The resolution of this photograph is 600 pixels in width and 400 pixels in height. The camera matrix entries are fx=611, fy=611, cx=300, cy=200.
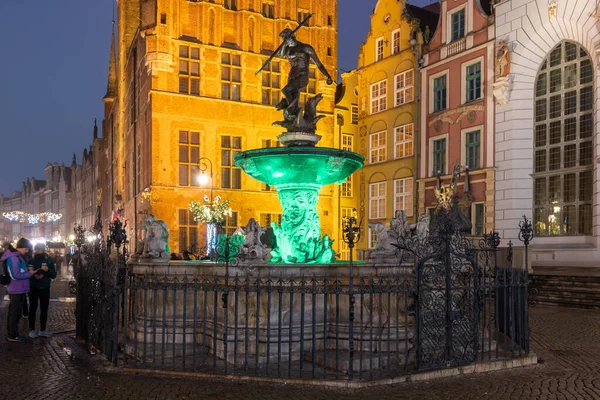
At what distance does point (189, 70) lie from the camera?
29.6m

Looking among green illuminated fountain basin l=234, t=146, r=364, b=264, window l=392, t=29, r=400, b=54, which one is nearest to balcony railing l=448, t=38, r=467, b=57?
window l=392, t=29, r=400, b=54

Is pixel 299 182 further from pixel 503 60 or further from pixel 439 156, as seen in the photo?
pixel 439 156

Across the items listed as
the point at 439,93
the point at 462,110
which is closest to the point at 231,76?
the point at 439,93

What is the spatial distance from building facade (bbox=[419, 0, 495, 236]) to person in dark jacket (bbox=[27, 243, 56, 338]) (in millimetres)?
17873

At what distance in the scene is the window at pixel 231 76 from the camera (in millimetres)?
30500

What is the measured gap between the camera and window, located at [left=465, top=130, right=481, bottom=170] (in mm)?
25562

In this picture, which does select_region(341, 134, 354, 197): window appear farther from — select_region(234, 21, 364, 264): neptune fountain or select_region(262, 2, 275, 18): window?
select_region(234, 21, 364, 264): neptune fountain

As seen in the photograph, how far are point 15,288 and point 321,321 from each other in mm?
5479

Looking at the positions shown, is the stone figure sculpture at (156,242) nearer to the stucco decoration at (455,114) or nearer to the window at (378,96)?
the stucco decoration at (455,114)

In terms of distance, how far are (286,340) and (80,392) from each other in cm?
258

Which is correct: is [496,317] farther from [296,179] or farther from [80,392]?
[80,392]

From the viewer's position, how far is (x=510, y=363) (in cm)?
816

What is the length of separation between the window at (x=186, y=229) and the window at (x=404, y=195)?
32.2 feet

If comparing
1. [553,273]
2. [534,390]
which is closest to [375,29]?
[553,273]
